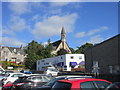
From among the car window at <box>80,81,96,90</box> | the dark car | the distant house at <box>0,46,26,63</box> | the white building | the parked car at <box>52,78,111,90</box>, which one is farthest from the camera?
the distant house at <box>0,46,26,63</box>

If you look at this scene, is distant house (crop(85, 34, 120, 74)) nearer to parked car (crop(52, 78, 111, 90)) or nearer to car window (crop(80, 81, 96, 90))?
parked car (crop(52, 78, 111, 90))

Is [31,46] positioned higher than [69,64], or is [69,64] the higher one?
[31,46]

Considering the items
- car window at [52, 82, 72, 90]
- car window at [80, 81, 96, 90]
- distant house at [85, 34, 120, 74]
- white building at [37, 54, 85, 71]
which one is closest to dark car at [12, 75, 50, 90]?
car window at [52, 82, 72, 90]

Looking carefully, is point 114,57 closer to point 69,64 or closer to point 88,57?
point 88,57

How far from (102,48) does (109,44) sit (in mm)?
1950

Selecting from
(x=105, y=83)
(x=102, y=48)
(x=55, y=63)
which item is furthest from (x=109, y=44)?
(x=55, y=63)

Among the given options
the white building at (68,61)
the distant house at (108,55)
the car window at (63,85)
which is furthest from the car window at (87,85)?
the white building at (68,61)

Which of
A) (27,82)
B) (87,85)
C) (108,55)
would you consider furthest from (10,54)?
(87,85)

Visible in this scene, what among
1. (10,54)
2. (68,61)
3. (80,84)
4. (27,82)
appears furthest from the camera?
(10,54)

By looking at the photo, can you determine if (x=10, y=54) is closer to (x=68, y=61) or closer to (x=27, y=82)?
(x=68, y=61)

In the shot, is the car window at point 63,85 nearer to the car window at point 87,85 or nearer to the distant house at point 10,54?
the car window at point 87,85

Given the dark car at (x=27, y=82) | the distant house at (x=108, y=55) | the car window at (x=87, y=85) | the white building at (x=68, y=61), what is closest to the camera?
the car window at (x=87, y=85)

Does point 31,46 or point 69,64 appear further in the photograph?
point 31,46

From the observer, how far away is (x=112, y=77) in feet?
56.6
